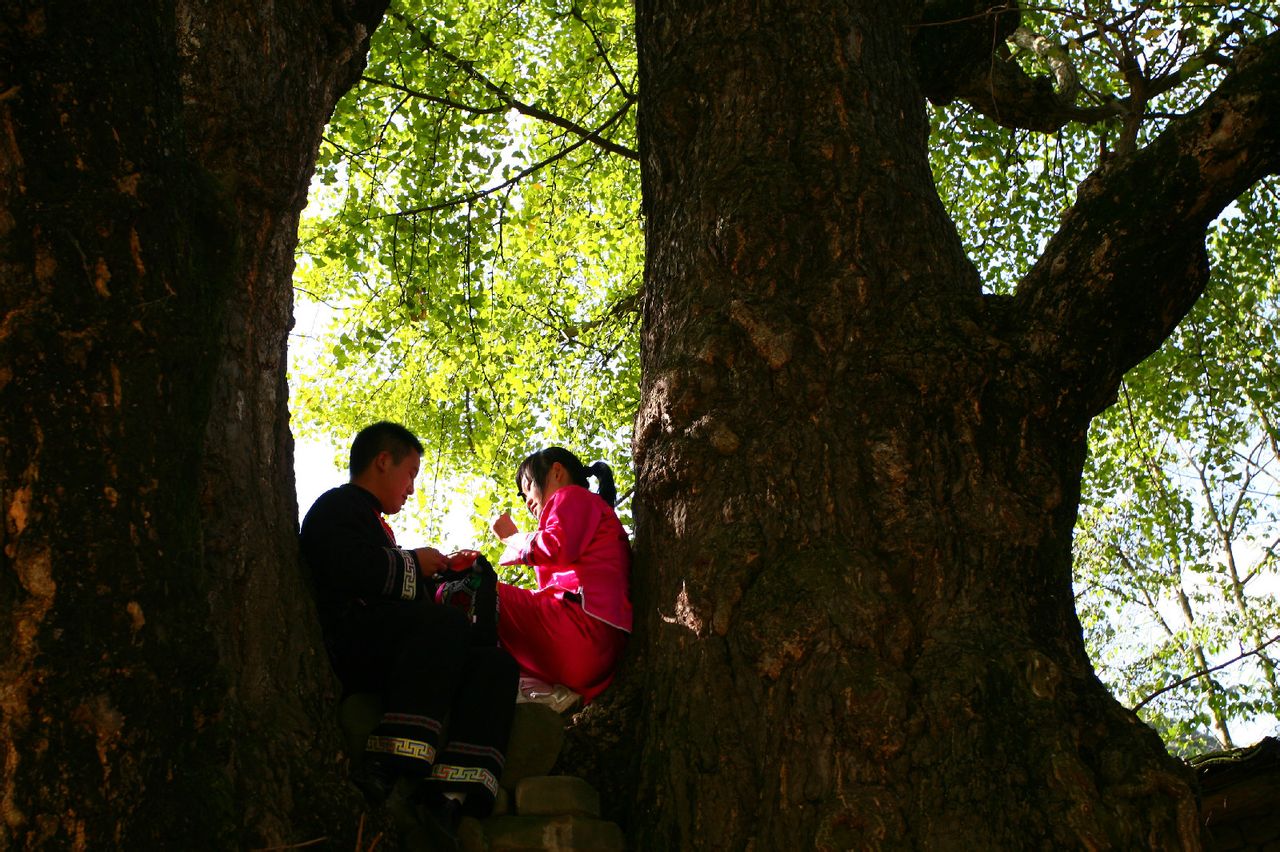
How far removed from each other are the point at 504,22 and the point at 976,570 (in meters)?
6.99

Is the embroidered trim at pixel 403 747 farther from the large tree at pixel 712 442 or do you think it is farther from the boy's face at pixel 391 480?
the boy's face at pixel 391 480

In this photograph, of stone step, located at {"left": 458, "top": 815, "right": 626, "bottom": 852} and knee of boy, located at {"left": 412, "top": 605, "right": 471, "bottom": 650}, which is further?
knee of boy, located at {"left": 412, "top": 605, "right": 471, "bottom": 650}

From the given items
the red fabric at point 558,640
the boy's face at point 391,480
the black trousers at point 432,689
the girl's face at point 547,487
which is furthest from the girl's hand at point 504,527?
the black trousers at point 432,689

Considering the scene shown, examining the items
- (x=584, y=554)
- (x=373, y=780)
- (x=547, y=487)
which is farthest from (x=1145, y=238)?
(x=373, y=780)

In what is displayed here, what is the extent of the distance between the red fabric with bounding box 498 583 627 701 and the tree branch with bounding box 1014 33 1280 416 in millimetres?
1718

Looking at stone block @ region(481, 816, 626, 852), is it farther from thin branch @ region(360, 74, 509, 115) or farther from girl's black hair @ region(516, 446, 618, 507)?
thin branch @ region(360, 74, 509, 115)

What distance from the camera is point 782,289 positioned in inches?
150

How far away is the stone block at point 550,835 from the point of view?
2992mm

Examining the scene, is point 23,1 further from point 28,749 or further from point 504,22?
point 504,22

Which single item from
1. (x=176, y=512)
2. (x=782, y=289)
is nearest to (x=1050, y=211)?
(x=782, y=289)

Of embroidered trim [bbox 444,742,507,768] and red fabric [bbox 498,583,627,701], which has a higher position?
red fabric [bbox 498,583,627,701]

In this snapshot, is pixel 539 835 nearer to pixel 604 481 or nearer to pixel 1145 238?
pixel 604 481

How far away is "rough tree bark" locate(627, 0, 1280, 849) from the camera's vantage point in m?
2.82

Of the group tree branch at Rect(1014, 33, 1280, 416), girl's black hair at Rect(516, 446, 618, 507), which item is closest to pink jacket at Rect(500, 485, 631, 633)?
girl's black hair at Rect(516, 446, 618, 507)
